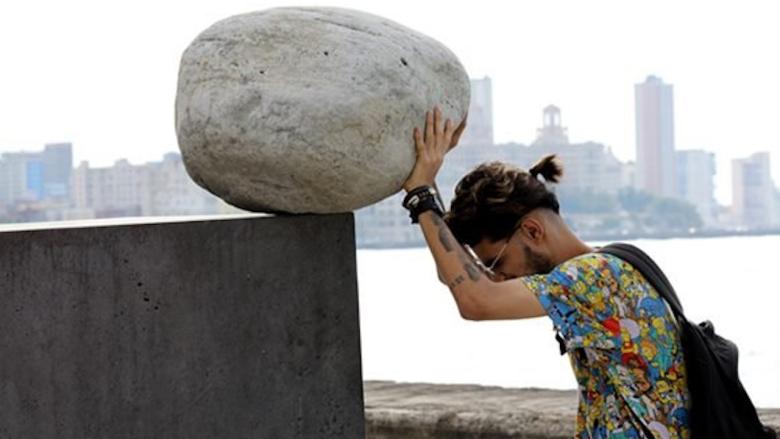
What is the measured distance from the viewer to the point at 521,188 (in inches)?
165

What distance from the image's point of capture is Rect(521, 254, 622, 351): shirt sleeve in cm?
399

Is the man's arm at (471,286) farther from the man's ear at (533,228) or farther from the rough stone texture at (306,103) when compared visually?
the rough stone texture at (306,103)

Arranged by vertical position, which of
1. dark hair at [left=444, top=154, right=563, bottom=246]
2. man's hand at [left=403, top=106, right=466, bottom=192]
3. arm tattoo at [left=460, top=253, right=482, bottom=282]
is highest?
man's hand at [left=403, top=106, right=466, bottom=192]

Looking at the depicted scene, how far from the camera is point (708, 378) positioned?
397 centimetres

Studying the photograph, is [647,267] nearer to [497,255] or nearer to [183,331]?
[497,255]

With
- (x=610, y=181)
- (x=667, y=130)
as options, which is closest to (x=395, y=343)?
(x=610, y=181)

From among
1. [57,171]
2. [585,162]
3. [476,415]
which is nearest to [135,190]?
[57,171]

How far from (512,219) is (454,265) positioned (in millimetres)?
174

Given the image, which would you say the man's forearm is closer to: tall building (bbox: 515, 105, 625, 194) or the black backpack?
the black backpack

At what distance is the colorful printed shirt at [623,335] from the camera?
4.00 metres

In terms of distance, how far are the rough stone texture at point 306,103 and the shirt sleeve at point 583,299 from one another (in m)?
0.70

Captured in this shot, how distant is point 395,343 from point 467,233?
1193 inches

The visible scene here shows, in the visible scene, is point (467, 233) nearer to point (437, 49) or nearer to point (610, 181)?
point (437, 49)

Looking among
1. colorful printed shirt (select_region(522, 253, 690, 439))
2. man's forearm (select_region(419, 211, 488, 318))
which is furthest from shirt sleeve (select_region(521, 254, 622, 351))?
man's forearm (select_region(419, 211, 488, 318))
